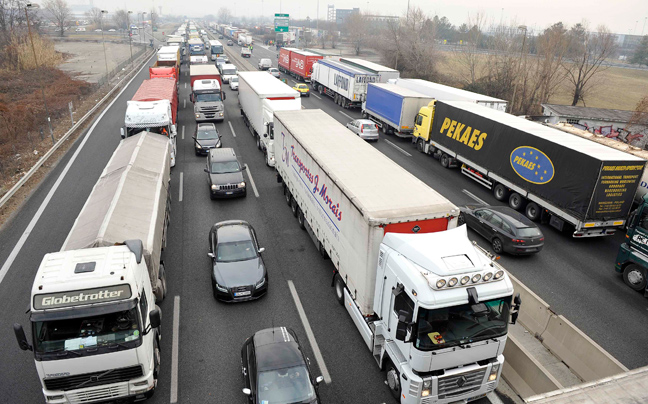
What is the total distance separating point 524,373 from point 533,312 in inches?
109

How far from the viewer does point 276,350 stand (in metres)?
8.96

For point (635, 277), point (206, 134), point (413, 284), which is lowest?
point (635, 277)

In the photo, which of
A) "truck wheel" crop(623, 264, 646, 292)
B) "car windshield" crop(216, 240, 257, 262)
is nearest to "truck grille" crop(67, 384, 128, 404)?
"car windshield" crop(216, 240, 257, 262)

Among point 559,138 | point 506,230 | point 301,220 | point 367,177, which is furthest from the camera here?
point 559,138

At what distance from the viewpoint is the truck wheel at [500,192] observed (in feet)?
67.5

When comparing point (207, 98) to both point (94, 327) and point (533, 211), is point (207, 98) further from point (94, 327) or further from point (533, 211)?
point (94, 327)

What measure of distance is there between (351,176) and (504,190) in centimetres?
1178

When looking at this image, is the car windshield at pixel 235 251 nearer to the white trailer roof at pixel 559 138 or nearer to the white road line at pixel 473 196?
the white road line at pixel 473 196

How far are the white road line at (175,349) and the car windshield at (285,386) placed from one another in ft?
7.99

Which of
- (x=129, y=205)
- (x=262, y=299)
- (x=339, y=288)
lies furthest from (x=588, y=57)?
(x=129, y=205)

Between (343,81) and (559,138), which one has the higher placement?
(559,138)

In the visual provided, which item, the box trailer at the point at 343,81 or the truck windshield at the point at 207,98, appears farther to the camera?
the box trailer at the point at 343,81

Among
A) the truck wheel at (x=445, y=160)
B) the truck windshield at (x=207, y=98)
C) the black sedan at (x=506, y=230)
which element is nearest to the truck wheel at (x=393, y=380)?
the black sedan at (x=506, y=230)

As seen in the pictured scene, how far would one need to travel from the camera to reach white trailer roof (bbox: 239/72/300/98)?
25359 mm
